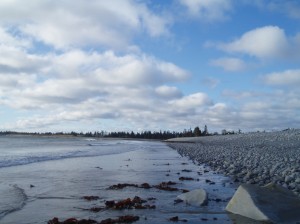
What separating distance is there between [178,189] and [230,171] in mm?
4876

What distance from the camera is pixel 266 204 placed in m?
9.60

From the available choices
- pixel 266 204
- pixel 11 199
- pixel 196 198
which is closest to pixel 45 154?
pixel 11 199

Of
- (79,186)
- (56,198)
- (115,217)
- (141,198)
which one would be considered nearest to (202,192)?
(141,198)

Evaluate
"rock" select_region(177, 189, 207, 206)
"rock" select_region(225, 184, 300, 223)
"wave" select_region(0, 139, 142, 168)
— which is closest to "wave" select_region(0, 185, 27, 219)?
"rock" select_region(177, 189, 207, 206)

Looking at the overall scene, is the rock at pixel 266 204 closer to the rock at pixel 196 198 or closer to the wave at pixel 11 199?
the rock at pixel 196 198

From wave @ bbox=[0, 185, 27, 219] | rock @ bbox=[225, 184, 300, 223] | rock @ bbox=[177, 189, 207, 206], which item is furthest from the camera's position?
rock @ bbox=[177, 189, 207, 206]

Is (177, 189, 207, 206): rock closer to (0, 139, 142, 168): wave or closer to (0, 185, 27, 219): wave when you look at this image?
(0, 185, 27, 219): wave

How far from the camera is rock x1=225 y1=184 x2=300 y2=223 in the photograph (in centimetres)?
927

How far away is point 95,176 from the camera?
63.7 feet

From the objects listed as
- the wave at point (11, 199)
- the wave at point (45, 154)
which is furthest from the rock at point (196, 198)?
the wave at point (45, 154)

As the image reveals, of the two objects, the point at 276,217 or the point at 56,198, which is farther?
the point at 56,198

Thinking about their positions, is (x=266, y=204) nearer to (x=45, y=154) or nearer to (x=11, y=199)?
(x=11, y=199)

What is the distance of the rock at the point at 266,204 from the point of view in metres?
9.27

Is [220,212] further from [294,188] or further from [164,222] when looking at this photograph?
[294,188]
